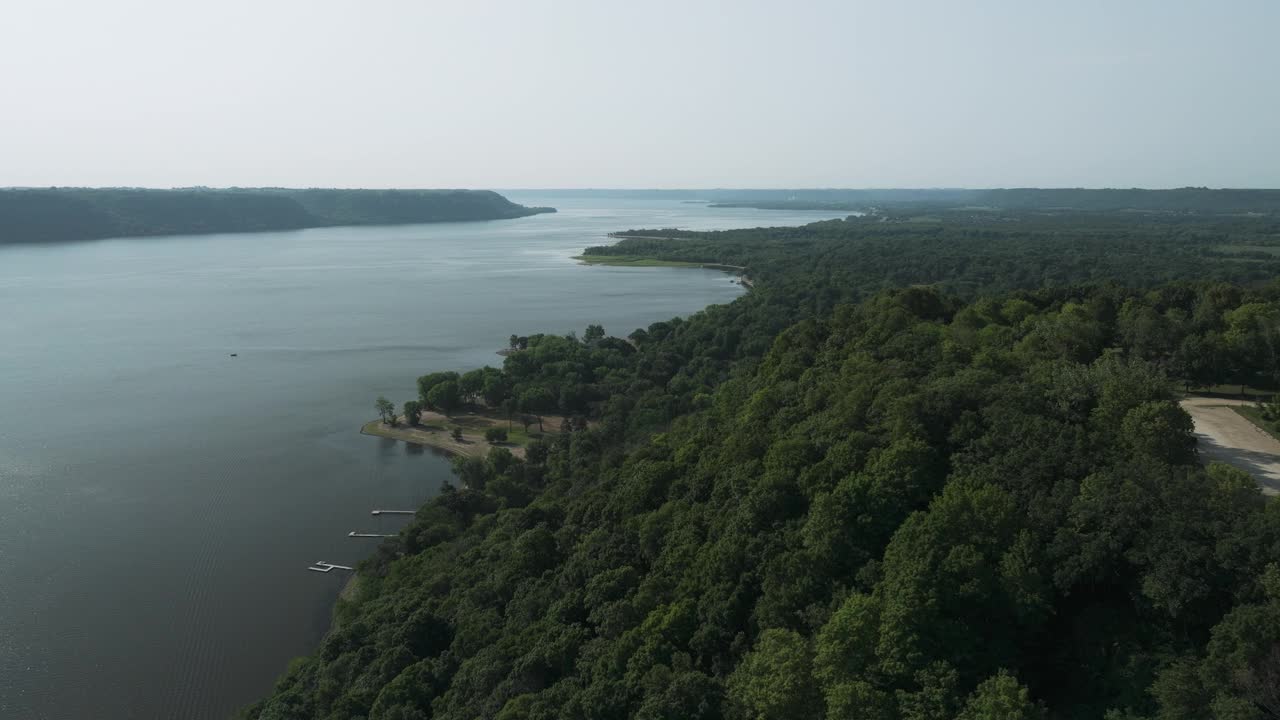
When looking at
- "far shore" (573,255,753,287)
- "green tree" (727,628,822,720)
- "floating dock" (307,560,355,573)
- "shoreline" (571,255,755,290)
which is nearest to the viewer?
"green tree" (727,628,822,720)

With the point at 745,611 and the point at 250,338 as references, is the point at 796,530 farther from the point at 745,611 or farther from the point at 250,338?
the point at 250,338

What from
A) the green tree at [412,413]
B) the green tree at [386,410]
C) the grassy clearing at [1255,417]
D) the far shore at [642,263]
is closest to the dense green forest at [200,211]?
the far shore at [642,263]

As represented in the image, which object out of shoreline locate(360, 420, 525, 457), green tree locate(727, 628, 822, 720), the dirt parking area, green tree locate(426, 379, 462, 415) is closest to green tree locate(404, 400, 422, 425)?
shoreline locate(360, 420, 525, 457)

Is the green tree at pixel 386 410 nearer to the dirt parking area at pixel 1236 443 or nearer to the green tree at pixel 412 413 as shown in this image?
the green tree at pixel 412 413

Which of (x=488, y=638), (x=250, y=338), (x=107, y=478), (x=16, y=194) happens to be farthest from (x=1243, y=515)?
(x=16, y=194)

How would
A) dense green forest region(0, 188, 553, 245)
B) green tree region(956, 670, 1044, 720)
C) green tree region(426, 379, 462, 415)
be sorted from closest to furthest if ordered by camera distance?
green tree region(956, 670, 1044, 720), green tree region(426, 379, 462, 415), dense green forest region(0, 188, 553, 245)

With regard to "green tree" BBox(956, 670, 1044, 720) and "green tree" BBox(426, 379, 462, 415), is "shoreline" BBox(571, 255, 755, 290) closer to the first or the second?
"green tree" BBox(426, 379, 462, 415)

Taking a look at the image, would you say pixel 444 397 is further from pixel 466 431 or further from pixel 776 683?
pixel 776 683
